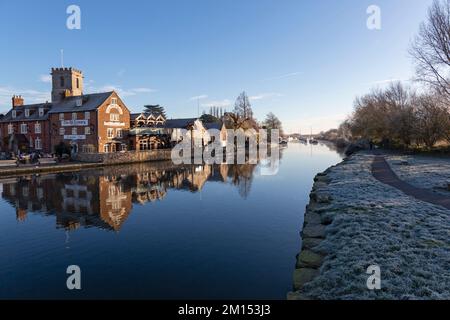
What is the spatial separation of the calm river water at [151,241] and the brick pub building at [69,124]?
22.1 metres

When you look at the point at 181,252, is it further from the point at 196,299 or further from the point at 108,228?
the point at 108,228

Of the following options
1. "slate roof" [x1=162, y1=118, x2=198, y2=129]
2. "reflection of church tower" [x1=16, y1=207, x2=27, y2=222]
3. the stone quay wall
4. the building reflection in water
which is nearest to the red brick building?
the stone quay wall

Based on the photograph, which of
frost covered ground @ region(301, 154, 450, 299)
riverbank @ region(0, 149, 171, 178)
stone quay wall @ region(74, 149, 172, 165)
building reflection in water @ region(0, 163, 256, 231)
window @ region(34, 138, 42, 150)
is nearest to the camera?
frost covered ground @ region(301, 154, 450, 299)

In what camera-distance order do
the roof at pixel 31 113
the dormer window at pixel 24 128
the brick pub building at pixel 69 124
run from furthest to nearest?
the dormer window at pixel 24 128, the roof at pixel 31 113, the brick pub building at pixel 69 124

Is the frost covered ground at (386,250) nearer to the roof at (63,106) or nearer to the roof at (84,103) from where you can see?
the roof at (84,103)

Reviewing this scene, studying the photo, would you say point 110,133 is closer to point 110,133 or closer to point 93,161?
point 110,133

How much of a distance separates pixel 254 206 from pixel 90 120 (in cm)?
3382

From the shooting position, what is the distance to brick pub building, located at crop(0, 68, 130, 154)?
43.2 metres

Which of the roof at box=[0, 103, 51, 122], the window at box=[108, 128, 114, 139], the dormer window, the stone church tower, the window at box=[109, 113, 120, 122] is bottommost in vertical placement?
the window at box=[108, 128, 114, 139]

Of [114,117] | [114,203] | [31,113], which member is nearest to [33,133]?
[31,113]

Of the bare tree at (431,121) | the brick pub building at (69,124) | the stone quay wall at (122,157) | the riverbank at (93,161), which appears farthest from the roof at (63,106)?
the bare tree at (431,121)

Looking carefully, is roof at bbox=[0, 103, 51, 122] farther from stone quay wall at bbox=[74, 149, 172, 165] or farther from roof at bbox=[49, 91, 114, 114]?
stone quay wall at bbox=[74, 149, 172, 165]

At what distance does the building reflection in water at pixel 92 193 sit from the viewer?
1538cm

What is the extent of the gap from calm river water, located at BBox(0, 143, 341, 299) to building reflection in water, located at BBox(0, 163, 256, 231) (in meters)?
0.11
